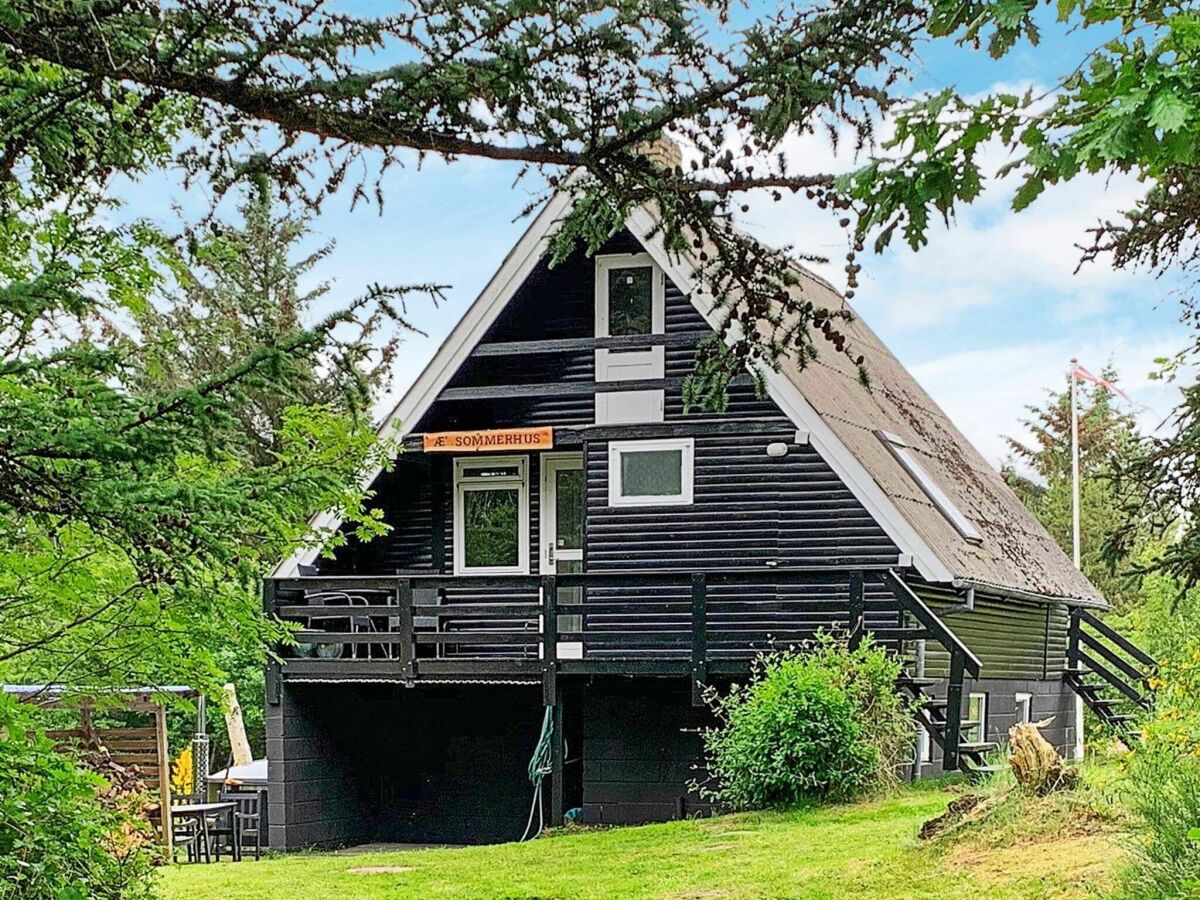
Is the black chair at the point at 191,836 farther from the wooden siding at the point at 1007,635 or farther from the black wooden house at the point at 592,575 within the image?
the wooden siding at the point at 1007,635

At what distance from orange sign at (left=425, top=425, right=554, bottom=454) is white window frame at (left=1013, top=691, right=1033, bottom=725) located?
7933mm

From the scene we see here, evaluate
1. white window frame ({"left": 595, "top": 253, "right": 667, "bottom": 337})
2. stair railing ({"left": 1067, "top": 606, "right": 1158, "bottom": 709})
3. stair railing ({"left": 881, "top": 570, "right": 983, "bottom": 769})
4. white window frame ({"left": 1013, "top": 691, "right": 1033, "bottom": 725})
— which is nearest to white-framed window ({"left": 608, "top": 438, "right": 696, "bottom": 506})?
white window frame ({"left": 595, "top": 253, "right": 667, "bottom": 337})

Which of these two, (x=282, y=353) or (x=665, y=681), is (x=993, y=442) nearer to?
(x=665, y=681)

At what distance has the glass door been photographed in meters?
18.8

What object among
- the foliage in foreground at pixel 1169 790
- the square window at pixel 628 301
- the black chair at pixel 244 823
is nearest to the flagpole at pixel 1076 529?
the square window at pixel 628 301

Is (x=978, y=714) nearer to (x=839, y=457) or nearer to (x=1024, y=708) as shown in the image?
(x=1024, y=708)

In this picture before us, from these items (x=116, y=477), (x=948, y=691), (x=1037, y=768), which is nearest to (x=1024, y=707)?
(x=948, y=691)

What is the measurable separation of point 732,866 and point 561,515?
26.9 feet

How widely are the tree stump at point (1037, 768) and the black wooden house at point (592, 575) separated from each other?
3.63 m

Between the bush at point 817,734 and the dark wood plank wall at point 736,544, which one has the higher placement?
the dark wood plank wall at point 736,544

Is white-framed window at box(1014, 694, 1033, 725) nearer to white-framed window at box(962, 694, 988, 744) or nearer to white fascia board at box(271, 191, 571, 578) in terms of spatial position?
white-framed window at box(962, 694, 988, 744)

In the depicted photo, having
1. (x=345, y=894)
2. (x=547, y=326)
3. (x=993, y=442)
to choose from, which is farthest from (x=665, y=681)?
(x=993, y=442)

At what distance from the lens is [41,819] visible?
7180mm

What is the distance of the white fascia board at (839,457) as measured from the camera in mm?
15742
